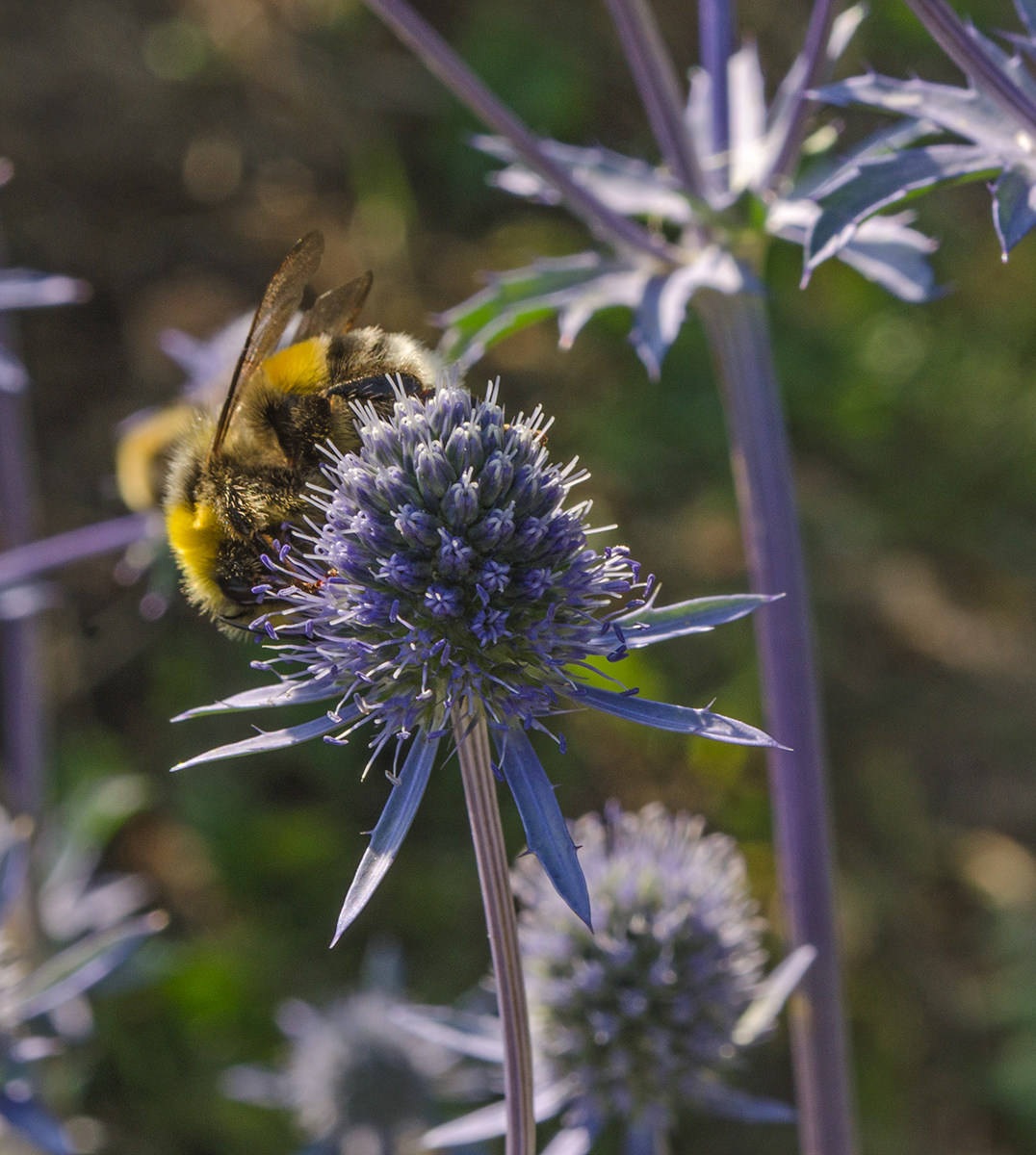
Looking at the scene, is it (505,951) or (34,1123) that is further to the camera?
(34,1123)

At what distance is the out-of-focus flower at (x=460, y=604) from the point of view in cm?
117

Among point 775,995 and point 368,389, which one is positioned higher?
point 368,389

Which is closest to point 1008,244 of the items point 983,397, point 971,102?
point 971,102

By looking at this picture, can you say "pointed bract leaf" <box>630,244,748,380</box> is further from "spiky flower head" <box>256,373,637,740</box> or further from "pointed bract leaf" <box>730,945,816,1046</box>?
"pointed bract leaf" <box>730,945,816,1046</box>

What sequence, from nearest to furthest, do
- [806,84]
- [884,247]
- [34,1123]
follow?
[806,84], [884,247], [34,1123]

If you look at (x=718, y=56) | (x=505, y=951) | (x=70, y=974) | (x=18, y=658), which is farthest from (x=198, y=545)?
(x=18, y=658)

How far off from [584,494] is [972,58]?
2.68m

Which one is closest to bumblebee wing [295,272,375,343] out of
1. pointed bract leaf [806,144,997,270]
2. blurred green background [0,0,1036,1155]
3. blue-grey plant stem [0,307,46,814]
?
pointed bract leaf [806,144,997,270]

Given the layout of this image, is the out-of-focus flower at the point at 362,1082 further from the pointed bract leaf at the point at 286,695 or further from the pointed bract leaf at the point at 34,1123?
the pointed bract leaf at the point at 286,695

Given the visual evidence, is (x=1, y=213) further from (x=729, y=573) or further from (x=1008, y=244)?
(x=1008, y=244)

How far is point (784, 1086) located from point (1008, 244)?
266cm

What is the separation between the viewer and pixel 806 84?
158cm

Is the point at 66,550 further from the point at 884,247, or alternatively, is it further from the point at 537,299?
the point at 884,247

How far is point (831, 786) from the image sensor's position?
12.3 feet
